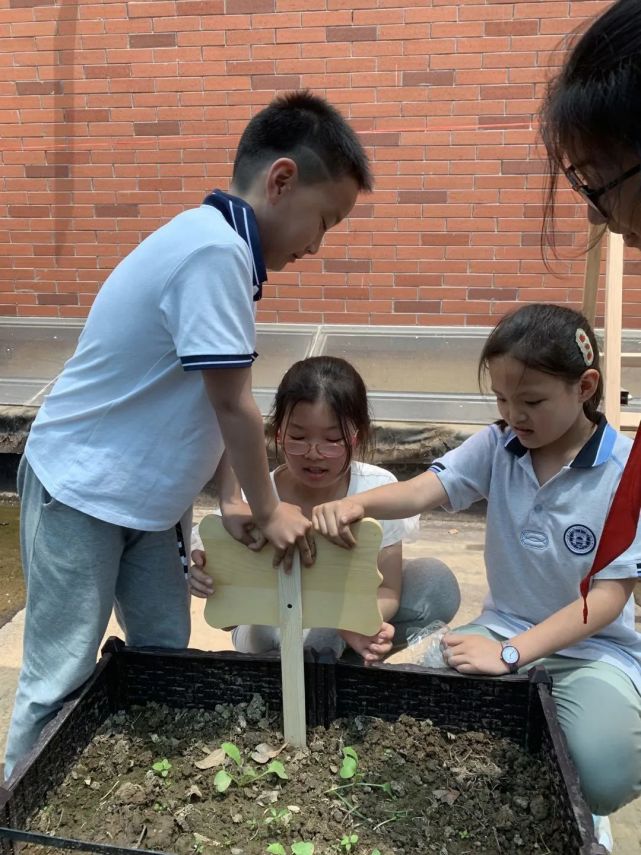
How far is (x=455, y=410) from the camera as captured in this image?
343 centimetres

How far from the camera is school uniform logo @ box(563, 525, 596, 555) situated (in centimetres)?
151

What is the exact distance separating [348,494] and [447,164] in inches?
112

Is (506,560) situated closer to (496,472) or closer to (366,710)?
(496,472)

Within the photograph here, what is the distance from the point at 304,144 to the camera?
1379mm

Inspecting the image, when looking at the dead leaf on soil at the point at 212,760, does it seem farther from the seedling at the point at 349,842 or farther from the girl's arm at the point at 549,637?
the girl's arm at the point at 549,637

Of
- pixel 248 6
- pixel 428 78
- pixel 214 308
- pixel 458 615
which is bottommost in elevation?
pixel 458 615

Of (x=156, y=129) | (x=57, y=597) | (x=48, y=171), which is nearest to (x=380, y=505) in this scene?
(x=57, y=597)

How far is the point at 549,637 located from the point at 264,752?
570 millimetres

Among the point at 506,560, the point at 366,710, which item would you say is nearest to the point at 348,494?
the point at 506,560

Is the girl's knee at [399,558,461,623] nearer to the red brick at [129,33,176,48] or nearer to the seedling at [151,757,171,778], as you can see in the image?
the seedling at [151,757,171,778]

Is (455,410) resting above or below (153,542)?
below

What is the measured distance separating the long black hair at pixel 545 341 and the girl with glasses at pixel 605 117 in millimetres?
477

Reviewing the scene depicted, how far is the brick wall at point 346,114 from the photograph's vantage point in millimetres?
3951

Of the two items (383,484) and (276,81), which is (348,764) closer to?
(383,484)
